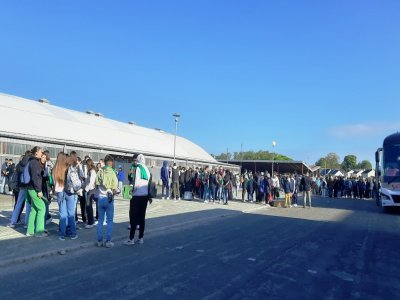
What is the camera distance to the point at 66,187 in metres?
9.18

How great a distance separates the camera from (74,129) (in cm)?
3300

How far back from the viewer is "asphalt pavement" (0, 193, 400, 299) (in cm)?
583

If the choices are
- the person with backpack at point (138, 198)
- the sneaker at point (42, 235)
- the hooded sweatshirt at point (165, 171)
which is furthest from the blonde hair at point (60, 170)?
the hooded sweatshirt at point (165, 171)

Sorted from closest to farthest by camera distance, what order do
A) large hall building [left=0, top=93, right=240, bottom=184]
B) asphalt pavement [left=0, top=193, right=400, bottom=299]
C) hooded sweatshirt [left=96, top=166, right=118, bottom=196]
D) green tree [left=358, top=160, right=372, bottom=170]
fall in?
1. asphalt pavement [left=0, top=193, right=400, bottom=299]
2. hooded sweatshirt [left=96, top=166, right=118, bottom=196]
3. large hall building [left=0, top=93, right=240, bottom=184]
4. green tree [left=358, top=160, right=372, bottom=170]

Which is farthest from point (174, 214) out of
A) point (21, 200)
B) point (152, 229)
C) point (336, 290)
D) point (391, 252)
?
point (336, 290)

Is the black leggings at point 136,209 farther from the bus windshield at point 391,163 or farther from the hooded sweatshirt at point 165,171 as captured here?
the bus windshield at point 391,163

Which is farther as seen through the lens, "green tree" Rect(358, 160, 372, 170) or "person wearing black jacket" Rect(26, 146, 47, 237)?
"green tree" Rect(358, 160, 372, 170)

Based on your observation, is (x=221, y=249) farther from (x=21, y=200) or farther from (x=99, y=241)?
(x=21, y=200)

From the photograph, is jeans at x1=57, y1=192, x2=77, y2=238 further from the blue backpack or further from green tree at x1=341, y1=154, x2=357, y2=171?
green tree at x1=341, y1=154, x2=357, y2=171

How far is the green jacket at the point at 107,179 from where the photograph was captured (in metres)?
8.86

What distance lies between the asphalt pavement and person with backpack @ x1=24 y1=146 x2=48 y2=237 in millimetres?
353

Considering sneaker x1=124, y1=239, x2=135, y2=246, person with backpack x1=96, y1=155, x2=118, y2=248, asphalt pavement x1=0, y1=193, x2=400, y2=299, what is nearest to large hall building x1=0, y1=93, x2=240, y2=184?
asphalt pavement x1=0, y1=193, x2=400, y2=299

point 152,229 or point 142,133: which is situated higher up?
point 142,133

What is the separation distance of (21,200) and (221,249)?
535 cm
